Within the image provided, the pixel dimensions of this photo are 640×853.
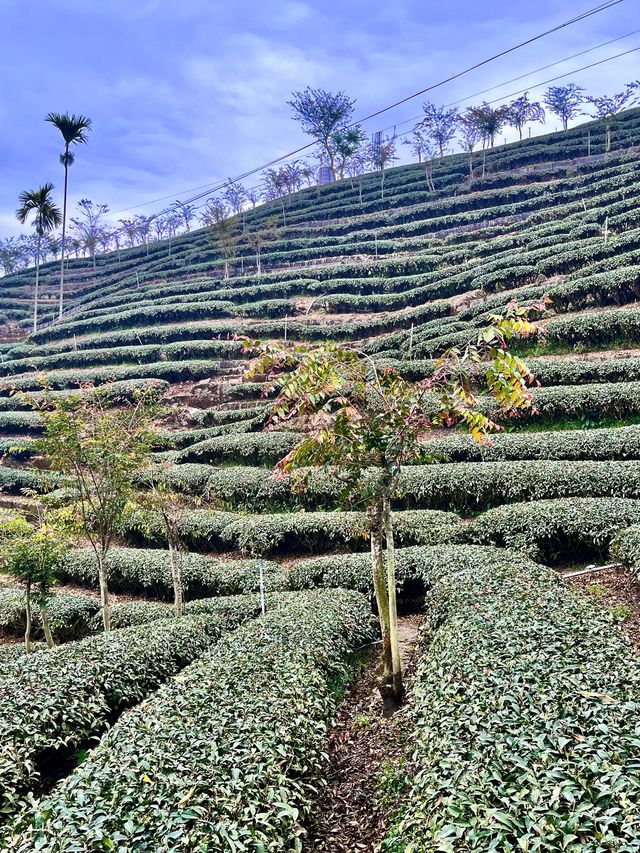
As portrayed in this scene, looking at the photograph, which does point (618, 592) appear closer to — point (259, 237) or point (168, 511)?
point (168, 511)

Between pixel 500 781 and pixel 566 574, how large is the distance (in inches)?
312

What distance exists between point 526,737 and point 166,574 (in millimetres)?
11774

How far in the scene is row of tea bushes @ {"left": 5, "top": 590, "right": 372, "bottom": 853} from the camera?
3.54m

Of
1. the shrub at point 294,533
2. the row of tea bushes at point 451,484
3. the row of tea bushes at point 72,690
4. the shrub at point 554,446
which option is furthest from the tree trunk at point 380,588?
the shrub at point 294,533

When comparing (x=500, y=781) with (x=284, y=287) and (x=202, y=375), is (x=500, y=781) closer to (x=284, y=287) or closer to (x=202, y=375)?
(x=202, y=375)

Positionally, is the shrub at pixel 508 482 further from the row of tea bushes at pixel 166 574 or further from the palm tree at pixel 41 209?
the palm tree at pixel 41 209

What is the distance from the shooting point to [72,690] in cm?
682

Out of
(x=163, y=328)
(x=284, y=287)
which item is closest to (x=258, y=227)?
(x=284, y=287)

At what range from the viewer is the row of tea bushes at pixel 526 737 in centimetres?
298

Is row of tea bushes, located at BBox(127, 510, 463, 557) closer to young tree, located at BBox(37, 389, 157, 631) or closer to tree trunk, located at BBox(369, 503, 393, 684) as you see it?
young tree, located at BBox(37, 389, 157, 631)

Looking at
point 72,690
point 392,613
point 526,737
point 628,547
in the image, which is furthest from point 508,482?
point 72,690

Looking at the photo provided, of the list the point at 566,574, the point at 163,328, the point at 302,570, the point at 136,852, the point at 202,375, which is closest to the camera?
the point at 136,852

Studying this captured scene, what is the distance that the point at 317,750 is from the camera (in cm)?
518

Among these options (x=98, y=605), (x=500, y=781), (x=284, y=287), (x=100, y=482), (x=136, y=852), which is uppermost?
(x=284, y=287)
